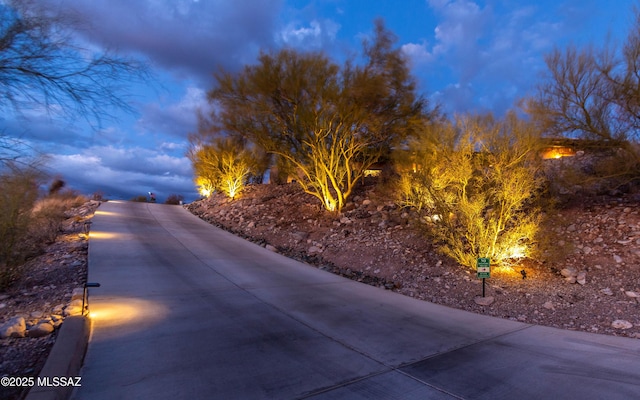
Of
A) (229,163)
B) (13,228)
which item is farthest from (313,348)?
(229,163)

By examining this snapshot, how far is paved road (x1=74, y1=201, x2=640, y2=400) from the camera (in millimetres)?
4203

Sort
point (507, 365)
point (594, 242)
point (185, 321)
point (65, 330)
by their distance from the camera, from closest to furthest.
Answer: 1. point (507, 365)
2. point (65, 330)
3. point (185, 321)
4. point (594, 242)

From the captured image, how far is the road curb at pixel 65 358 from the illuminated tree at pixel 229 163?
69.9 ft

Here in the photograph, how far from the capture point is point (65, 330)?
542 cm

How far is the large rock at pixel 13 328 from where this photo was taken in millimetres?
5242

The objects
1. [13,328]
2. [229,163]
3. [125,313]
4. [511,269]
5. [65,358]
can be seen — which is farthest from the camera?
[229,163]

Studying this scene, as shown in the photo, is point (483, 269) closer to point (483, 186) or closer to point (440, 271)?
point (440, 271)

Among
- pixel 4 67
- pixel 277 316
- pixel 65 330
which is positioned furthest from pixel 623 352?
pixel 4 67

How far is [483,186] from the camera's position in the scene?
11.9 meters

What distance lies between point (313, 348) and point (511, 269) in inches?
277

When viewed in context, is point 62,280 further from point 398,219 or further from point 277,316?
point 398,219

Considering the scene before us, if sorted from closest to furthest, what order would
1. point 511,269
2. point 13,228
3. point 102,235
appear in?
point 13,228 → point 511,269 → point 102,235

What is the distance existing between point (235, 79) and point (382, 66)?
716cm

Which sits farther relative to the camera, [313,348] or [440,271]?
[440,271]
